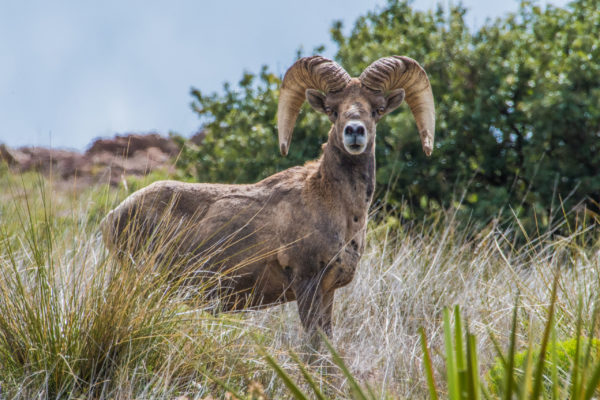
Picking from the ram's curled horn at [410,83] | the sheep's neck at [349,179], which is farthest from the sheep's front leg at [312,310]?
the ram's curled horn at [410,83]

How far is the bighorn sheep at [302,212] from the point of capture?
5.23 metres

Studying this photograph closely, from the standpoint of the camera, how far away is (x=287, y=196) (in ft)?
18.4

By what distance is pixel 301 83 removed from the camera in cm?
607

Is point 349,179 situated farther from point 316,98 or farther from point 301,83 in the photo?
point 301,83

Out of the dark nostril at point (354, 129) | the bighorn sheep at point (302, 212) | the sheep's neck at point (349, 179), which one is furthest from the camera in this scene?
the sheep's neck at point (349, 179)

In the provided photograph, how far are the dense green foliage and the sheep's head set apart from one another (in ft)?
13.9

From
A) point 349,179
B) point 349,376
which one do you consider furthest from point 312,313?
point 349,376

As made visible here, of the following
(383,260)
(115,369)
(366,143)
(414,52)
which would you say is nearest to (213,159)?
(414,52)

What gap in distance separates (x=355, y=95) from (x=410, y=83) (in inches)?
28.3

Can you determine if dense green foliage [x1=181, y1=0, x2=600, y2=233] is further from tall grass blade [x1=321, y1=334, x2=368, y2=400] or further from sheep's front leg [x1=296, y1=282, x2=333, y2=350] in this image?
tall grass blade [x1=321, y1=334, x2=368, y2=400]

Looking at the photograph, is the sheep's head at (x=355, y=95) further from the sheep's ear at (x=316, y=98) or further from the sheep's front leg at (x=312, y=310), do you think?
the sheep's front leg at (x=312, y=310)

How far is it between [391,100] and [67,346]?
131 inches

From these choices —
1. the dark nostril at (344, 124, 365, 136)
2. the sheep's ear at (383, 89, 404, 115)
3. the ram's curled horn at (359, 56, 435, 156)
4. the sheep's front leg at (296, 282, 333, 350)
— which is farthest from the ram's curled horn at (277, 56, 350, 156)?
the sheep's front leg at (296, 282, 333, 350)

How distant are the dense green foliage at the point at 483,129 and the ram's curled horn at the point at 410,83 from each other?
4.16 meters
